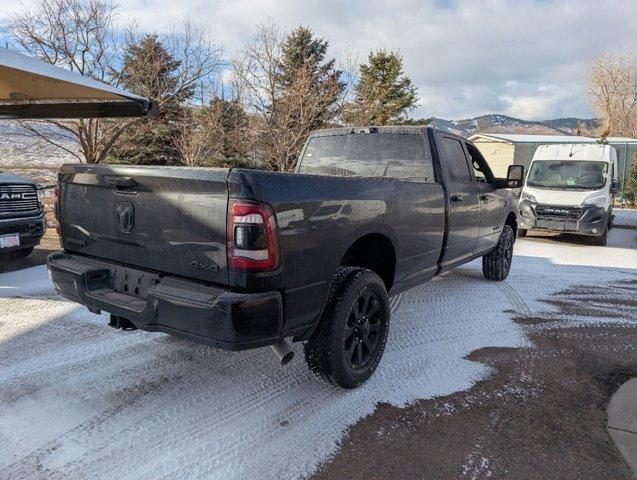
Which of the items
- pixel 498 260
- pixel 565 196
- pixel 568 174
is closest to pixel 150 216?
pixel 498 260

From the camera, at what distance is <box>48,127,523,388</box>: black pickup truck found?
98.7 inches

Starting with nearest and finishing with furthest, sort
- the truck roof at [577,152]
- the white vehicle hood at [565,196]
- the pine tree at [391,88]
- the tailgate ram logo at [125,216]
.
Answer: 1. the tailgate ram logo at [125,216]
2. the white vehicle hood at [565,196]
3. the truck roof at [577,152]
4. the pine tree at [391,88]

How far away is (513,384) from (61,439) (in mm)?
3086

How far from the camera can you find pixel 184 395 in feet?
10.7

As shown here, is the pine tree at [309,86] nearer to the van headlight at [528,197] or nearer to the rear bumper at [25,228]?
the van headlight at [528,197]

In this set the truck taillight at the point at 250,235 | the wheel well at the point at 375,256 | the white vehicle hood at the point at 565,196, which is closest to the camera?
the truck taillight at the point at 250,235

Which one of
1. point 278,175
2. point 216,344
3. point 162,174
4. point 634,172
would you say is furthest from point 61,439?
point 634,172

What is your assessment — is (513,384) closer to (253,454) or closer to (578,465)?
(578,465)

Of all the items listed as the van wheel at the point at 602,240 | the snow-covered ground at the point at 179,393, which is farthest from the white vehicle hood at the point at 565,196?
the snow-covered ground at the point at 179,393

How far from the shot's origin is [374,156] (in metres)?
4.75

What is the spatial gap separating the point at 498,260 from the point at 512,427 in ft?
12.8

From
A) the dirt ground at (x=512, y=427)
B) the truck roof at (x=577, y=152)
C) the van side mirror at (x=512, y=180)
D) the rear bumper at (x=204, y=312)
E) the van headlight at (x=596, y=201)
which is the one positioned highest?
the truck roof at (x=577, y=152)

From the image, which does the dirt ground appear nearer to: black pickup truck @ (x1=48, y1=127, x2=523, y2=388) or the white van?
black pickup truck @ (x1=48, y1=127, x2=523, y2=388)

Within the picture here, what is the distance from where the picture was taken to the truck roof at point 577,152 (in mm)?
11688
